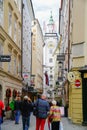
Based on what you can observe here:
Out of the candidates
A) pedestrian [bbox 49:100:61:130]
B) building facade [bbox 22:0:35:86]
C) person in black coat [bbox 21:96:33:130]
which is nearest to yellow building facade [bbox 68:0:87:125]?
person in black coat [bbox 21:96:33:130]

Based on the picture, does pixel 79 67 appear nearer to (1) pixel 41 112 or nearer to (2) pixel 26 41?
(1) pixel 41 112

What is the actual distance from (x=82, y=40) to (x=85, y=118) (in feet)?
15.0

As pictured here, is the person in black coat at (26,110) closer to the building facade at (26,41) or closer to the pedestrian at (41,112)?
the pedestrian at (41,112)

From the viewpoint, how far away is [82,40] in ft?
76.8

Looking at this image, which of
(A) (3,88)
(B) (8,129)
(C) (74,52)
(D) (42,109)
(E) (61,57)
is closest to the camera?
(D) (42,109)

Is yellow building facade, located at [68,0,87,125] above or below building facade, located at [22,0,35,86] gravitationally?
below

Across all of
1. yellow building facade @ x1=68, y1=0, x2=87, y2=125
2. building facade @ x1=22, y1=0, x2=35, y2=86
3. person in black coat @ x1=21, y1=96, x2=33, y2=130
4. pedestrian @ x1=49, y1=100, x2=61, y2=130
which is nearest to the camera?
pedestrian @ x1=49, y1=100, x2=61, y2=130

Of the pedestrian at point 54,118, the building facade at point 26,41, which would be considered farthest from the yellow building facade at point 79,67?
the building facade at point 26,41

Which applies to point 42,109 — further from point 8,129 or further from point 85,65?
point 85,65

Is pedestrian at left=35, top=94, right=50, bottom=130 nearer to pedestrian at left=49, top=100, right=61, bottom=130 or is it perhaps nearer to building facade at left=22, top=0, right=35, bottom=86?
pedestrian at left=49, top=100, right=61, bottom=130

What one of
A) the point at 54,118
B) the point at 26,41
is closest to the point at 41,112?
the point at 54,118

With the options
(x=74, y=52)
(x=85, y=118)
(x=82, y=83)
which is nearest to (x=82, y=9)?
(x=74, y=52)

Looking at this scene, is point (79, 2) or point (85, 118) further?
point (79, 2)

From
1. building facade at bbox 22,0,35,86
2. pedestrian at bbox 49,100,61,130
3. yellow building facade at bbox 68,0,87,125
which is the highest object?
building facade at bbox 22,0,35,86
